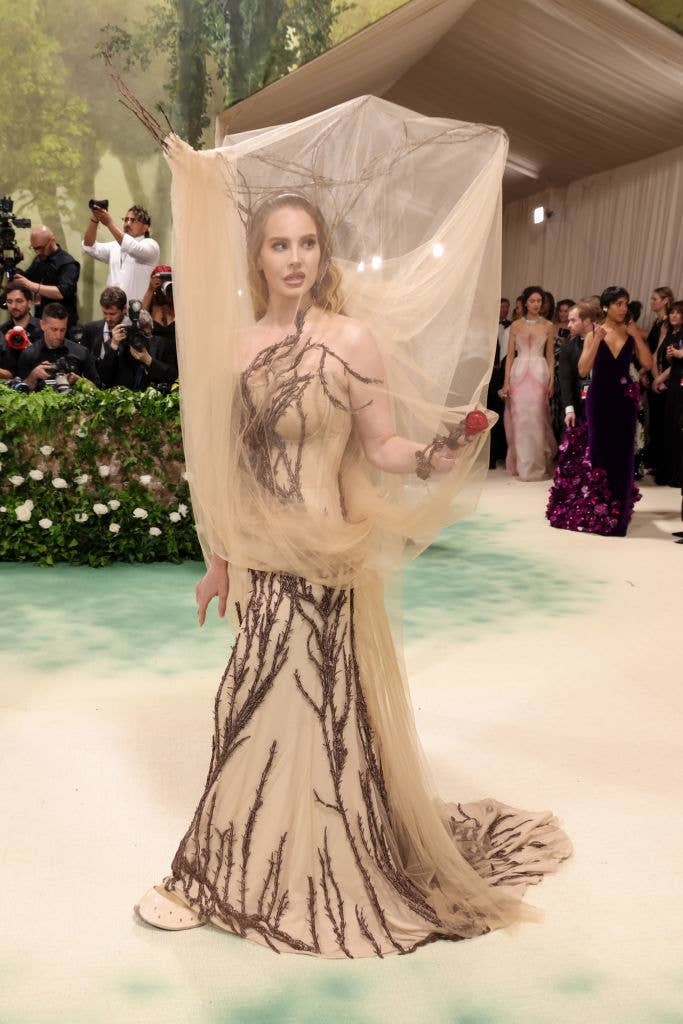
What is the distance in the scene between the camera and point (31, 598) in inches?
208

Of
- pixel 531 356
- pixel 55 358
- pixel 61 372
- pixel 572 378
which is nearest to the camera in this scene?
pixel 61 372

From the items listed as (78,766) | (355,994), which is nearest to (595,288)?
(78,766)

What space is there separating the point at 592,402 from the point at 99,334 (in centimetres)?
333

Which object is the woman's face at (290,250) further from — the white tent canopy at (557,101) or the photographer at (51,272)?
the white tent canopy at (557,101)

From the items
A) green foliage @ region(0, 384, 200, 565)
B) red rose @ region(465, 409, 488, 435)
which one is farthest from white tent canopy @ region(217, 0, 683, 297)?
red rose @ region(465, 409, 488, 435)

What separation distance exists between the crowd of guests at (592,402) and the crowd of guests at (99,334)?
110 inches

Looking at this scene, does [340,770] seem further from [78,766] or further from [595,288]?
[595,288]

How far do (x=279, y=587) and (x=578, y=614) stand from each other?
10.6ft

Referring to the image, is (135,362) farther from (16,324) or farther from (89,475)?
(16,324)

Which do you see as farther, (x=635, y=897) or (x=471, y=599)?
(x=471, y=599)

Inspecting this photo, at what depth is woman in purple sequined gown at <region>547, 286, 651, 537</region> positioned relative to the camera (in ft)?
23.5

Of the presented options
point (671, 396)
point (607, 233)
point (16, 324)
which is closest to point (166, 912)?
point (16, 324)

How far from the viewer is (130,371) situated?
6.55 m

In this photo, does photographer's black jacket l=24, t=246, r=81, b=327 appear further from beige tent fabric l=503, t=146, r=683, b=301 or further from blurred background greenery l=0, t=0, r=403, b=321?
beige tent fabric l=503, t=146, r=683, b=301
